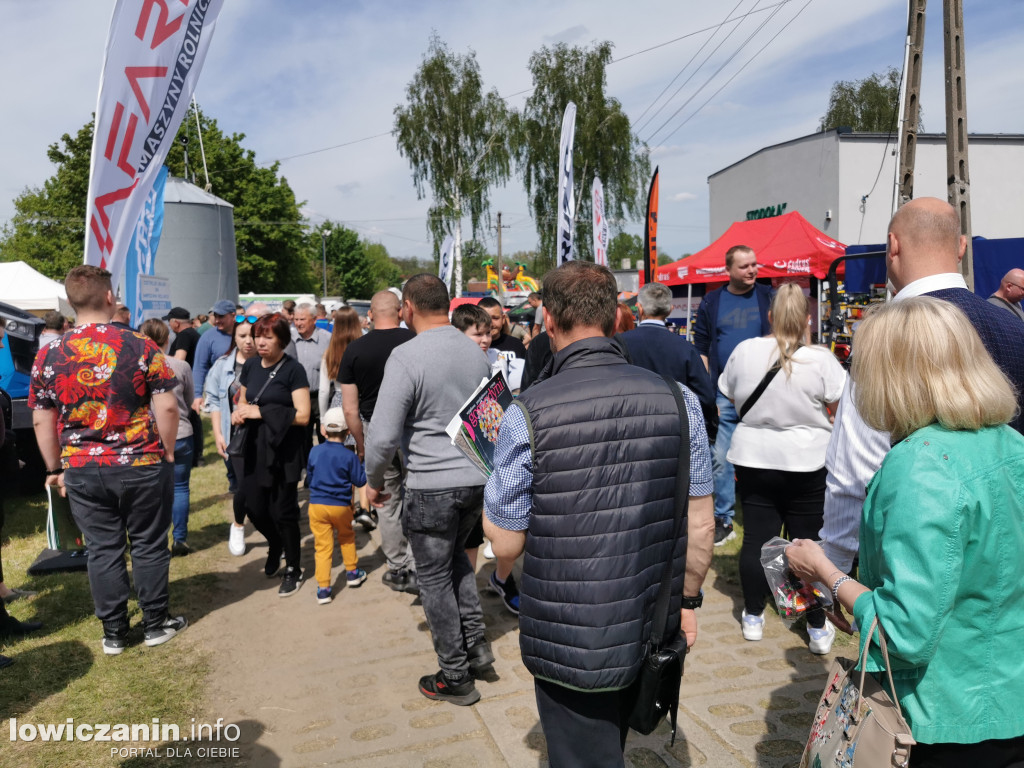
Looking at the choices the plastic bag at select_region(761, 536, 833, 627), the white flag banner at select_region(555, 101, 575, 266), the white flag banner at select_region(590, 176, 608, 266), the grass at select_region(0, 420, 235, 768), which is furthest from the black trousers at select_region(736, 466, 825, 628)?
the white flag banner at select_region(590, 176, 608, 266)

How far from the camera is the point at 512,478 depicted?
6.88 feet

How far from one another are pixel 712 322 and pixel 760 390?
2.05 m

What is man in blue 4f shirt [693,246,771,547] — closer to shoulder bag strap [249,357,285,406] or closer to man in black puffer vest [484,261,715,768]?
shoulder bag strap [249,357,285,406]

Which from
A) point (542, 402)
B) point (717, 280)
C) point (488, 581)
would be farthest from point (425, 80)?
point (542, 402)

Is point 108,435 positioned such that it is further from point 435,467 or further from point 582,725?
point 582,725

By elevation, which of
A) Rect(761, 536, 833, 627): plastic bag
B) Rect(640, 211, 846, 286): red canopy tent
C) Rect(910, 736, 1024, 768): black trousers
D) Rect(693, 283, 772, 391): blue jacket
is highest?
Rect(640, 211, 846, 286): red canopy tent

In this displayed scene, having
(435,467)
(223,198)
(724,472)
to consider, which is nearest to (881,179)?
(724,472)

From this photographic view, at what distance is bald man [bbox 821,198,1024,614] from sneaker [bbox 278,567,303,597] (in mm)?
4033

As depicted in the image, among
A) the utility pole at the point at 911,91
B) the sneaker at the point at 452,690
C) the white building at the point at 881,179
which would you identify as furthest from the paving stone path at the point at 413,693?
the white building at the point at 881,179

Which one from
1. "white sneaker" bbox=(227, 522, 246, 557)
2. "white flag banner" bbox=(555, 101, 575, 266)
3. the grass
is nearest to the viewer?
the grass

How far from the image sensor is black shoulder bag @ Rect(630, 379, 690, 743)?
2105 mm

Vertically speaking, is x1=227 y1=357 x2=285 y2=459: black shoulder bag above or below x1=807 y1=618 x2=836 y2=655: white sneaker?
above

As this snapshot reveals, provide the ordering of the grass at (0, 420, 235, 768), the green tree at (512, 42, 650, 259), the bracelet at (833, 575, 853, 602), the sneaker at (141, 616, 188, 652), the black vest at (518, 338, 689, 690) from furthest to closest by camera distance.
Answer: the green tree at (512, 42, 650, 259), the sneaker at (141, 616, 188, 652), the grass at (0, 420, 235, 768), the black vest at (518, 338, 689, 690), the bracelet at (833, 575, 853, 602)

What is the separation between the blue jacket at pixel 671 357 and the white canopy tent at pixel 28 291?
15.7 meters
